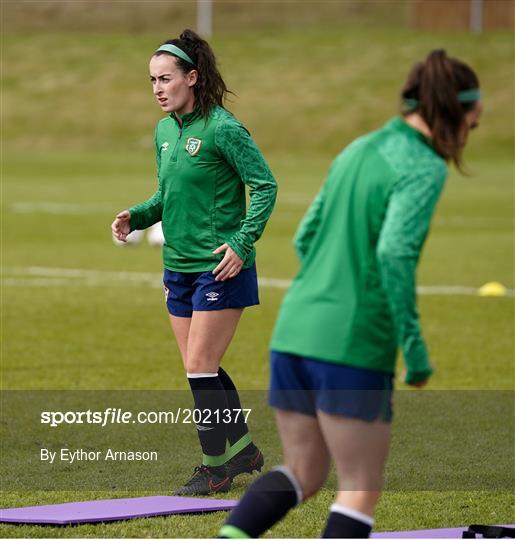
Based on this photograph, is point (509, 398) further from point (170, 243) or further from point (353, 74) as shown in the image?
point (353, 74)

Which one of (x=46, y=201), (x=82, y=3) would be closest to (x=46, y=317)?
(x=46, y=201)

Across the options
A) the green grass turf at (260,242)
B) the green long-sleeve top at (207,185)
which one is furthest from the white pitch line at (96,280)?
the green long-sleeve top at (207,185)

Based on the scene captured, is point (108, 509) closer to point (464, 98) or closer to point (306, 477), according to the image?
point (306, 477)

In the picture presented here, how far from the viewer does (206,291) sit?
7.05 metres

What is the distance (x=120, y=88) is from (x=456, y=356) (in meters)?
45.0

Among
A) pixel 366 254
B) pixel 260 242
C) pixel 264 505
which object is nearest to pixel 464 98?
pixel 366 254

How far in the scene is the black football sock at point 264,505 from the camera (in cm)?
482

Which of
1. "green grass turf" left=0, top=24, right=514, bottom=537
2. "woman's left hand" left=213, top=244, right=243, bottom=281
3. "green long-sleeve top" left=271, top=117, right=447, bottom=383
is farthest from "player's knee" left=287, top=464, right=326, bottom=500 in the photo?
"woman's left hand" left=213, top=244, right=243, bottom=281

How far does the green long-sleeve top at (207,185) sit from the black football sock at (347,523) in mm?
2351

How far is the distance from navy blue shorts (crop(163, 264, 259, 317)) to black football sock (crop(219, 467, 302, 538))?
223 centimetres

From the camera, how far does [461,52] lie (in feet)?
182

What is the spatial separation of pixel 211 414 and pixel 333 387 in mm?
2600

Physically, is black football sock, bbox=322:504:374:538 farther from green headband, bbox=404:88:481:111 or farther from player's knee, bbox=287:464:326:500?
green headband, bbox=404:88:481:111

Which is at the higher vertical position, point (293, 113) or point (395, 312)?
point (395, 312)
